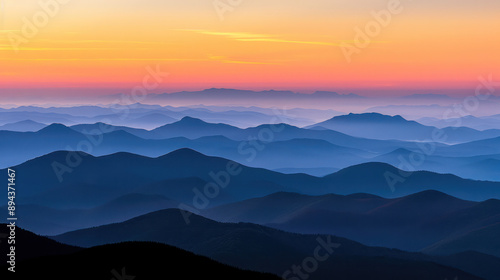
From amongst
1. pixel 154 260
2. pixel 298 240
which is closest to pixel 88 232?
pixel 298 240

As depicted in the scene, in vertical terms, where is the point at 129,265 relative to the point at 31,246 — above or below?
below

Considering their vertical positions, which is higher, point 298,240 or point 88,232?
point 88,232

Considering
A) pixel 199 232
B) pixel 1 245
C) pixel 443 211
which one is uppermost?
pixel 443 211

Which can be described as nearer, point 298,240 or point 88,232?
point 298,240

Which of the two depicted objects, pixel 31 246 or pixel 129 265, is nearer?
pixel 129 265

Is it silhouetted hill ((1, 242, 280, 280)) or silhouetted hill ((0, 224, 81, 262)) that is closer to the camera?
Result: silhouetted hill ((1, 242, 280, 280))

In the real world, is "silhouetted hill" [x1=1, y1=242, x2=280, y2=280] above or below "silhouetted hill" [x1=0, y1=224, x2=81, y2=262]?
below

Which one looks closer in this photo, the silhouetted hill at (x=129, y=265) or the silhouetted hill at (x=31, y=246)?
the silhouetted hill at (x=129, y=265)

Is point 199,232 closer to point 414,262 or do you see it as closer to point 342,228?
point 414,262

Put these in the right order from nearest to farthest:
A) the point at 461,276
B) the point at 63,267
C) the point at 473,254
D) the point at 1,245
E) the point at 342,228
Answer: the point at 63,267, the point at 1,245, the point at 461,276, the point at 473,254, the point at 342,228

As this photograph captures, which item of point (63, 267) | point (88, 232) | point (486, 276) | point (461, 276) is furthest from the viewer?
point (88, 232)

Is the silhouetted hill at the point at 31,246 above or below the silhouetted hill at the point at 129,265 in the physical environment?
above
